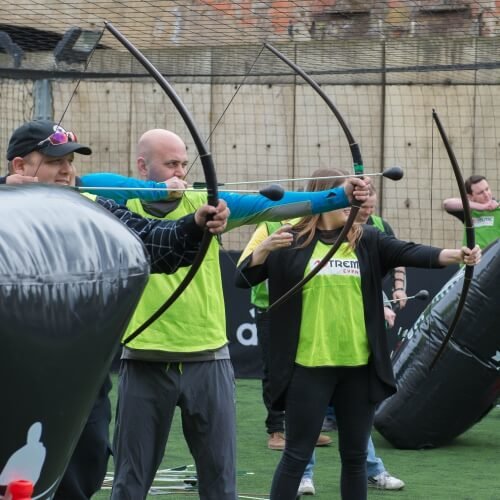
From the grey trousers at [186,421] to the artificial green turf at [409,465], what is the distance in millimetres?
1556

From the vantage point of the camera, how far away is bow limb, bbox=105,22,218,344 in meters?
3.42

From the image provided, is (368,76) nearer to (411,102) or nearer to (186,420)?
(411,102)

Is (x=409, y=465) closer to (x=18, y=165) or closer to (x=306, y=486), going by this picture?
(x=306, y=486)

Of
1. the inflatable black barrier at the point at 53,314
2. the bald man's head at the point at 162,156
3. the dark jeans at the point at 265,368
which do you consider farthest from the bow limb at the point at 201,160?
the dark jeans at the point at 265,368

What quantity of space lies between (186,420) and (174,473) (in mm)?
2126

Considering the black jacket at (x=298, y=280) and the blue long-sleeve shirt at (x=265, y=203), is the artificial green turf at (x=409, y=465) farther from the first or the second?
the blue long-sleeve shirt at (x=265, y=203)

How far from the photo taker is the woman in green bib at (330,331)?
454 cm

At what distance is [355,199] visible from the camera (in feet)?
13.0

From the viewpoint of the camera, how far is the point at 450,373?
6.98 m

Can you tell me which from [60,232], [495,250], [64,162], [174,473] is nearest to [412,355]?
[495,250]

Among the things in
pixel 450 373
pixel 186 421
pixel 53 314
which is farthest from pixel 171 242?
pixel 450 373

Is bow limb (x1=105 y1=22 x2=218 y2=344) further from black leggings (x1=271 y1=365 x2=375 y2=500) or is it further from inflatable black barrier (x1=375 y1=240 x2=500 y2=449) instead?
inflatable black barrier (x1=375 y1=240 x2=500 y2=449)

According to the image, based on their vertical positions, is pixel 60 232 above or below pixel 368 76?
below

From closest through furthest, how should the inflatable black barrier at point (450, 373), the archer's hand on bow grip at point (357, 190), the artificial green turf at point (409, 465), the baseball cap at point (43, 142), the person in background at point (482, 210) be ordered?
the baseball cap at point (43, 142), the archer's hand on bow grip at point (357, 190), the artificial green turf at point (409, 465), the inflatable black barrier at point (450, 373), the person in background at point (482, 210)
